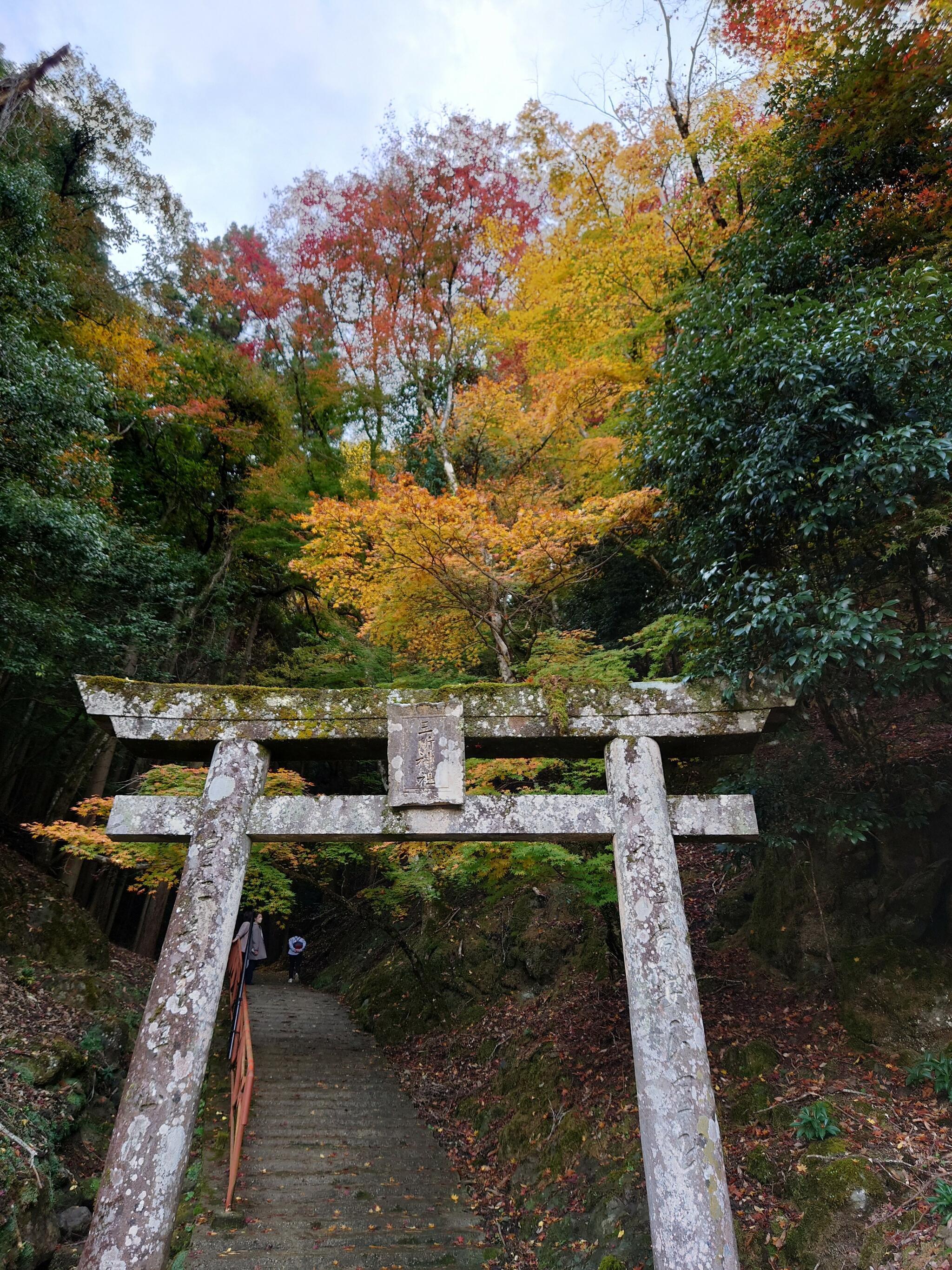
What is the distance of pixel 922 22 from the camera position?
572 cm

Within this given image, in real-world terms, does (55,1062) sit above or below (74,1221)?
above

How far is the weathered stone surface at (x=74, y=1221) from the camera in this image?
20.7ft

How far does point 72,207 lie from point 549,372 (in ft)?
40.9

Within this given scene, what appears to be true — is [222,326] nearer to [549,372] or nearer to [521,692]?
[549,372]

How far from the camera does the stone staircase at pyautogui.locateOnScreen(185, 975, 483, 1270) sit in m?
5.63

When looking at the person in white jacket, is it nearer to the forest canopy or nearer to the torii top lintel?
the forest canopy

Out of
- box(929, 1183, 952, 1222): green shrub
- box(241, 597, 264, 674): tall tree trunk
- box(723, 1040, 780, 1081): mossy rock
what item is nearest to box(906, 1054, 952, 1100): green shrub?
box(929, 1183, 952, 1222): green shrub

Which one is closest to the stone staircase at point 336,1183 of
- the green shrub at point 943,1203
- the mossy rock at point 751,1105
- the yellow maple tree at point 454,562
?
the mossy rock at point 751,1105

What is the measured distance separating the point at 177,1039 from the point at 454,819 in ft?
7.22

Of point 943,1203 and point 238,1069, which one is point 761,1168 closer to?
point 943,1203

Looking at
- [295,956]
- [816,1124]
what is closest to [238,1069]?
[816,1124]

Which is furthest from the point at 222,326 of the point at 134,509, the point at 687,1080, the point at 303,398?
the point at 687,1080

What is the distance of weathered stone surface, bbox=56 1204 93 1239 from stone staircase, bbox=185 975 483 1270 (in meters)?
1.52

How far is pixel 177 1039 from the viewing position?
4082 mm
